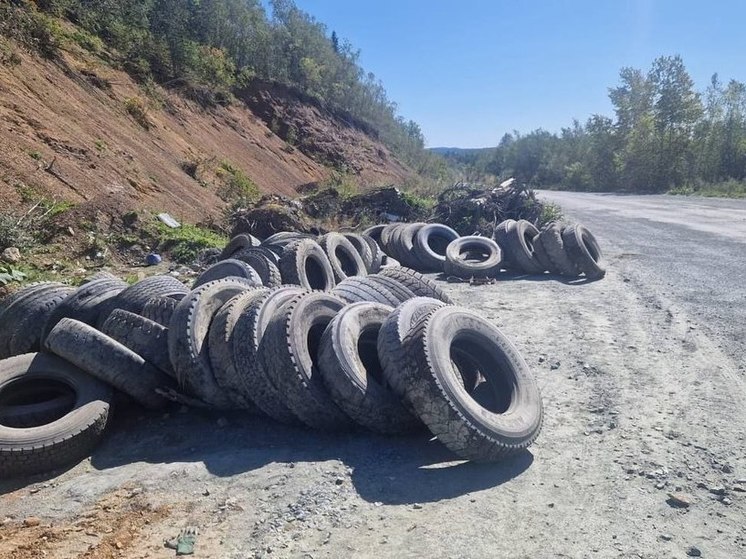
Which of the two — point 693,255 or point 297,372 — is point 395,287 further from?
point 693,255

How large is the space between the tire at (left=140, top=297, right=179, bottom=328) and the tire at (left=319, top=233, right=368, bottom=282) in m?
4.00

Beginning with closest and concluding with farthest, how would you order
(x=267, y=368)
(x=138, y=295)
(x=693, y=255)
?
(x=267, y=368), (x=138, y=295), (x=693, y=255)

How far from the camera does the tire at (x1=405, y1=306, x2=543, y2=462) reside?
3971mm

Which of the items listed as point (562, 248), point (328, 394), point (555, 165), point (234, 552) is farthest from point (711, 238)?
point (555, 165)

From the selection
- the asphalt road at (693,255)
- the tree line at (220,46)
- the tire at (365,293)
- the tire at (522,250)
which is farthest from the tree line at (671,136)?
the tire at (365,293)

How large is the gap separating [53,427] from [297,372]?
1887 mm

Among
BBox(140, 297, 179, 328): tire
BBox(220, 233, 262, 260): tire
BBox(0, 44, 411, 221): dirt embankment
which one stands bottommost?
BBox(140, 297, 179, 328): tire

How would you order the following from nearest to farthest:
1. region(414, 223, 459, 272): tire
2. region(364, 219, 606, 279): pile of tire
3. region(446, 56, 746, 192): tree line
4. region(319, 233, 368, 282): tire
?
region(319, 233, 368, 282): tire < region(364, 219, 606, 279): pile of tire < region(414, 223, 459, 272): tire < region(446, 56, 746, 192): tree line

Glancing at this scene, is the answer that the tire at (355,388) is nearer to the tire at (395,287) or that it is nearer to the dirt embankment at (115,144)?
the tire at (395,287)

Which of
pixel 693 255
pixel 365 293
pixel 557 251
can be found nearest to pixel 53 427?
pixel 365 293

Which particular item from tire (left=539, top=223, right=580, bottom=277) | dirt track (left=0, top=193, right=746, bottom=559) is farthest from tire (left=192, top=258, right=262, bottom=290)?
tire (left=539, top=223, right=580, bottom=277)

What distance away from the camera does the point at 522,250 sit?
11.6 meters

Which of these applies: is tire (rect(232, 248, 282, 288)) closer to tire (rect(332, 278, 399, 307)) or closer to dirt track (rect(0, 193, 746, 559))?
tire (rect(332, 278, 399, 307))

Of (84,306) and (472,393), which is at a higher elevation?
(84,306)
